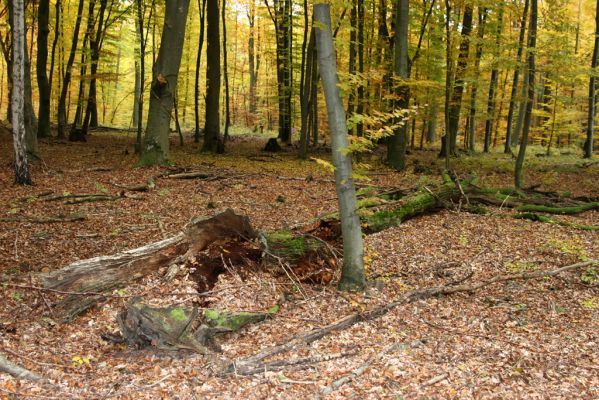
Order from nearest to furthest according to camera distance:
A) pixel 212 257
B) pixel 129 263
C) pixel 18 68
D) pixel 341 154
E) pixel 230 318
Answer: pixel 230 318
pixel 341 154
pixel 129 263
pixel 212 257
pixel 18 68

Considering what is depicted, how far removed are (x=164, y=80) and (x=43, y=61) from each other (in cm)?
794

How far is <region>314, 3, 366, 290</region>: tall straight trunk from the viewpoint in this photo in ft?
15.7

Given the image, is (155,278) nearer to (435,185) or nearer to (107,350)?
(107,350)

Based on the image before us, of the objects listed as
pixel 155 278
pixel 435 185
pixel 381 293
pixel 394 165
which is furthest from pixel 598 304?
pixel 394 165

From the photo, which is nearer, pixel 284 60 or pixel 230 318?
pixel 230 318

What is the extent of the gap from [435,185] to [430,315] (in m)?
5.20

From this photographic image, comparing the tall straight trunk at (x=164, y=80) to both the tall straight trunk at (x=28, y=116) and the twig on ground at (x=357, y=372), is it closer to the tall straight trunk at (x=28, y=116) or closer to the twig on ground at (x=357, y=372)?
the tall straight trunk at (x=28, y=116)

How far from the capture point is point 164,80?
40.1ft

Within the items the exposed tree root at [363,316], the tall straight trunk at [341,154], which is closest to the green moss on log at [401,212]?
the exposed tree root at [363,316]

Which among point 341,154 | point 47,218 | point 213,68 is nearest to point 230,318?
point 341,154

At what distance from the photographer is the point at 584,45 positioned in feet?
92.8

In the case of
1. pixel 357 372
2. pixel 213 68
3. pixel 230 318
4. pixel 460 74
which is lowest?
pixel 357 372

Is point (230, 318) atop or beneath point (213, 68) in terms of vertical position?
beneath

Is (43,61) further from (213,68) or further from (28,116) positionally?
(28,116)
